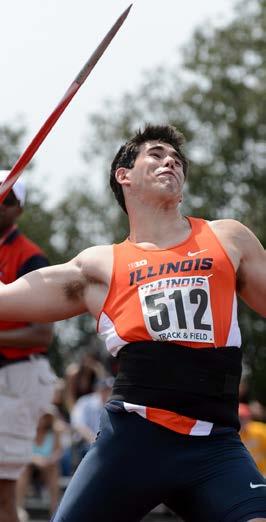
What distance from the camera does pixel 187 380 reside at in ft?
17.0

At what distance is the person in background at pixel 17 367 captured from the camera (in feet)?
23.6

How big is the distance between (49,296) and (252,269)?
955 mm

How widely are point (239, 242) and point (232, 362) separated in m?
0.56

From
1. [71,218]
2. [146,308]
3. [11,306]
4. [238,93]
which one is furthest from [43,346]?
[71,218]

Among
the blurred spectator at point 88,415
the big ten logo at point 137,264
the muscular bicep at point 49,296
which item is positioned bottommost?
the blurred spectator at point 88,415

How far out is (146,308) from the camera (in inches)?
209

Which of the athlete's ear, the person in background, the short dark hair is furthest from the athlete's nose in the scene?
the person in background

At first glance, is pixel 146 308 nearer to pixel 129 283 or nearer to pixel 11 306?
pixel 129 283

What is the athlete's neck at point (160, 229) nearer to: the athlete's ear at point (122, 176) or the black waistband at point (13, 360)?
the athlete's ear at point (122, 176)

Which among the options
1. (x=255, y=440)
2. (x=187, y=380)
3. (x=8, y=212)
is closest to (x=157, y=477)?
(x=187, y=380)

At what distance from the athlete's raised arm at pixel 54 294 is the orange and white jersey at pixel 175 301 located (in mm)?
206

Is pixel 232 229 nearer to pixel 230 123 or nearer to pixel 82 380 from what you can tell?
pixel 82 380

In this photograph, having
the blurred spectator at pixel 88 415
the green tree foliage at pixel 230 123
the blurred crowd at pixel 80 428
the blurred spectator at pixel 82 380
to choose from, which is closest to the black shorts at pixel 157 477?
the blurred crowd at pixel 80 428

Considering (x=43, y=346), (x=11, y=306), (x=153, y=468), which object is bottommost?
(x=43, y=346)
